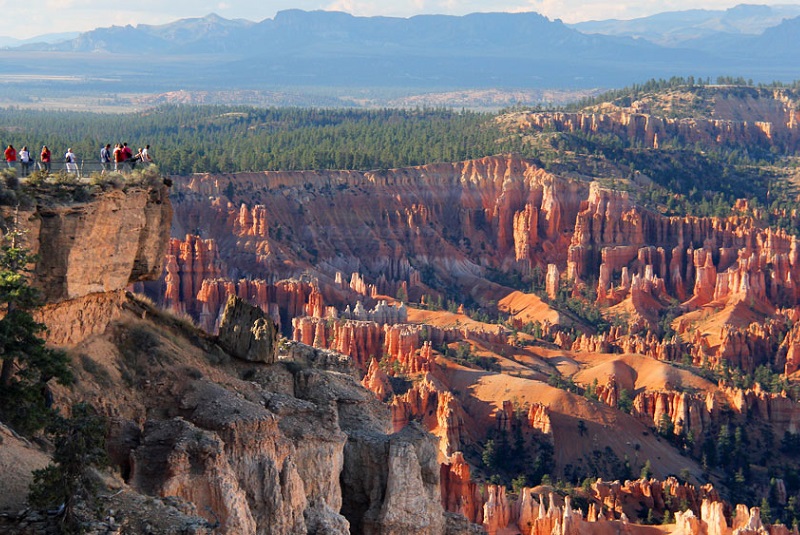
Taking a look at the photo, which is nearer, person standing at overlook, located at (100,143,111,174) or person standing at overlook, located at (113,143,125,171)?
person standing at overlook, located at (100,143,111,174)

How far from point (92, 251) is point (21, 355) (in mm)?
3215

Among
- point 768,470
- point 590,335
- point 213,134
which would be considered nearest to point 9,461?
point 768,470

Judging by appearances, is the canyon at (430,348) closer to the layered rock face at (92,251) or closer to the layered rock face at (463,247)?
the layered rock face at (92,251)

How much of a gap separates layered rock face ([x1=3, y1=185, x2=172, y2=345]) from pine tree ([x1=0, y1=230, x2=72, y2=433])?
0.70m

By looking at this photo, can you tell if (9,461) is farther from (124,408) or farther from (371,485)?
(371,485)

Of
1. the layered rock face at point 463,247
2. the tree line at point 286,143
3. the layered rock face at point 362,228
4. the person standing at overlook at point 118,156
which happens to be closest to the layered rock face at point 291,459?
the person standing at overlook at point 118,156

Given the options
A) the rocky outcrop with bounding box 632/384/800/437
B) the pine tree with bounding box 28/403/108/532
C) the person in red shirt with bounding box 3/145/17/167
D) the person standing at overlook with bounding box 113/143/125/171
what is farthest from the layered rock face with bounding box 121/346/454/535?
the rocky outcrop with bounding box 632/384/800/437

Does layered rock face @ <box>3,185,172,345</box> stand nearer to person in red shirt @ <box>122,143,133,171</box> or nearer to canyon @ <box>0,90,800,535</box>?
canyon @ <box>0,90,800,535</box>

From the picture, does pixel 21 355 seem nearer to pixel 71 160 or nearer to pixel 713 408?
pixel 71 160

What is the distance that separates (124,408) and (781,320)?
325 feet

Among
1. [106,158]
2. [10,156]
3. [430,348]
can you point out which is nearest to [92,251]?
[10,156]

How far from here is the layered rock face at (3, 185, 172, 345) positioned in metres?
26.8

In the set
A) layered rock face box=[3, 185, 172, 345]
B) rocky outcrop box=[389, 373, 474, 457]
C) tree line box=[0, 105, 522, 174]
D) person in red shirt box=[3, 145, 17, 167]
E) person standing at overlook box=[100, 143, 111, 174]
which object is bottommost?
rocky outcrop box=[389, 373, 474, 457]

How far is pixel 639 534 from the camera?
57.5 metres
